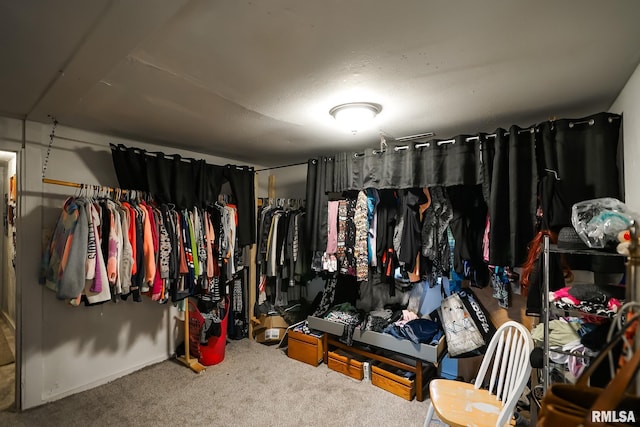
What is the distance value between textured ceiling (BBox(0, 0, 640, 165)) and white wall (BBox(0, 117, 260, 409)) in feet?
0.97

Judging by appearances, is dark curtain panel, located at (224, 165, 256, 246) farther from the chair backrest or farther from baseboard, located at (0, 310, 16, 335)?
baseboard, located at (0, 310, 16, 335)

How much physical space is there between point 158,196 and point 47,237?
2.77 ft

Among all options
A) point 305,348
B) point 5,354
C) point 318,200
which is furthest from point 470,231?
point 5,354

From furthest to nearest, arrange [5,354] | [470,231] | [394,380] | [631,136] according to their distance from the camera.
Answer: [5,354]
[394,380]
[470,231]
[631,136]

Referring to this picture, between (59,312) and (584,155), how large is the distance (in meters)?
3.98

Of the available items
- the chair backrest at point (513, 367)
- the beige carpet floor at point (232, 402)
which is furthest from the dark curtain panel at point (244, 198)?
the chair backrest at point (513, 367)

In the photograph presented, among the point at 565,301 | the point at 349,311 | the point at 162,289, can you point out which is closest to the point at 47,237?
the point at 162,289

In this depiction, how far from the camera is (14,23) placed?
115 centimetres

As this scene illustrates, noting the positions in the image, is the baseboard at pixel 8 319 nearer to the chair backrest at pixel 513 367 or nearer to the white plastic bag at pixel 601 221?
the chair backrest at pixel 513 367

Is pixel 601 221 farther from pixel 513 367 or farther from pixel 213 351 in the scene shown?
pixel 213 351

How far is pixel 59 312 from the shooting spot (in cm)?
243

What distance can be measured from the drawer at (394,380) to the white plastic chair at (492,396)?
0.65 metres

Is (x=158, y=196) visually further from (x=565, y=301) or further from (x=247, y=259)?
(x=565, y=301)

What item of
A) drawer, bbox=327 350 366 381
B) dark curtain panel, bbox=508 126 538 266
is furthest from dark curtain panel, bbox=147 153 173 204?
dark curtain panel, bbox=508 126 538 266
